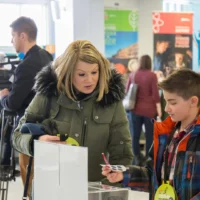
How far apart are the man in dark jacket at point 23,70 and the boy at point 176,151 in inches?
57.5

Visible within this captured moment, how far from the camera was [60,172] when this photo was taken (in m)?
1.84

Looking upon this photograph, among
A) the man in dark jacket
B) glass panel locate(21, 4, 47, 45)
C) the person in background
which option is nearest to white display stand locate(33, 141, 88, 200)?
the person in background

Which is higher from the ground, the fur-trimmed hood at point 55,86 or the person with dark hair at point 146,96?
the fur-trimmed hood at point 55,86

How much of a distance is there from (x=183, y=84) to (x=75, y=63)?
1.65 ft

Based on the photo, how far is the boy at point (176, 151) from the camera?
85.8 inches

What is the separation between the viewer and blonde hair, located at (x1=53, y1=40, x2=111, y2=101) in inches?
93.4

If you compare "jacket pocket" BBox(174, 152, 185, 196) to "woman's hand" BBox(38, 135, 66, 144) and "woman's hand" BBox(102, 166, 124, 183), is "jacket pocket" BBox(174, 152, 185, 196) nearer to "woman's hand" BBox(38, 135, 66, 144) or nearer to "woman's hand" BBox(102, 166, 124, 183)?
"woman's hand" BBox(102, 166, 124, 183)

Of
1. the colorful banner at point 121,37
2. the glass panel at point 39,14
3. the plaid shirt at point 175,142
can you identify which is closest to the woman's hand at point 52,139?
the plaid shirt at point 175,142

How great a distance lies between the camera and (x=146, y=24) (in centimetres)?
1134

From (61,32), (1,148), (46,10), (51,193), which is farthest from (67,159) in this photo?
(46,10)

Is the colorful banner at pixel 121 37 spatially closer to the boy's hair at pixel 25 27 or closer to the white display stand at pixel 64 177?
the boy's hair at pixel 25 27

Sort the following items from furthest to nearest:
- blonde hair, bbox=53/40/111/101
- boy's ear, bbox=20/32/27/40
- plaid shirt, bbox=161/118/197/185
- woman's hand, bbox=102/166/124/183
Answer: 1. boy's ear, bbox=20/32/27/40
2. blonde hair, bbox=53/40/111/101
3. plaid shirt, bbox=161/118/197/185
4. woman's hand, bbox=102/166/124/183

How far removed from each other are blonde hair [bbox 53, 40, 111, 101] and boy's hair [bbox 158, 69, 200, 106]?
30 cm

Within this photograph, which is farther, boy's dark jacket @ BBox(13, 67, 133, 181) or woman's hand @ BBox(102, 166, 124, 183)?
boy's dark jacket @ BBox(13, 67, 133, 181)
